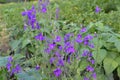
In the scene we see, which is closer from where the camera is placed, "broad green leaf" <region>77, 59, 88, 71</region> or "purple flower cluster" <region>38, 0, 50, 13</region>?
"purple flower cluster" <region>38, 0, 50, 13</region>

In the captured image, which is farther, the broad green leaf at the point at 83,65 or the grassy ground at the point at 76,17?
the grassy ground at the point at 76,17

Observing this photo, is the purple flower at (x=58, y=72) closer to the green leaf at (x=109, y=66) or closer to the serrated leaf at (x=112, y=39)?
the green leaf at (x=109, y=66)

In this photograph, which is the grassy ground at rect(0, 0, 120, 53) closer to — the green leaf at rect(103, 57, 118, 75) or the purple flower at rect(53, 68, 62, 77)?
the green leaf at rect(103, 57, 118, 75)

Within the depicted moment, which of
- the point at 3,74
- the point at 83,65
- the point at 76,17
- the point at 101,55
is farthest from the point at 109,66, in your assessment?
the point at 76,17

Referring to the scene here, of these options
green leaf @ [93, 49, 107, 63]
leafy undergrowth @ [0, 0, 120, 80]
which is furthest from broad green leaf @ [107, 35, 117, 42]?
green leaf @ [93, 49, 107, 63]

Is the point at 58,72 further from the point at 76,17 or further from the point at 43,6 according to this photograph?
the point at 76,17

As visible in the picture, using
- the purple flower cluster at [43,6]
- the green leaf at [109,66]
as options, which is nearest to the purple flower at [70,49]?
the purple flower cluster at [43,6]

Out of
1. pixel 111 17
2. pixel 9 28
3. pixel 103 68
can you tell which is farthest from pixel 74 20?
pixel 103 68

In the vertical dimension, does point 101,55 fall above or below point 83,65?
above

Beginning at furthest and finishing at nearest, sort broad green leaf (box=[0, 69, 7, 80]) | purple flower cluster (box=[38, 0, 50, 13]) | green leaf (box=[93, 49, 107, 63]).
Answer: broad green leaf (box=[0, 69, 7, 80])
green leaf (box=[93, 49, 107, 63])
purple flower cluster (box=[38, 0, 50, 13])

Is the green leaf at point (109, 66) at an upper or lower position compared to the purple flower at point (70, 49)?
lower

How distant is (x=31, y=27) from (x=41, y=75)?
552mm

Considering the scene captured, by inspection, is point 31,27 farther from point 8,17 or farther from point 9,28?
point 8,17

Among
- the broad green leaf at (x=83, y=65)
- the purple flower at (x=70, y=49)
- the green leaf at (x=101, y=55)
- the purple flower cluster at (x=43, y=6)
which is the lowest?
the broad green leaf at (x=83, y=65)
